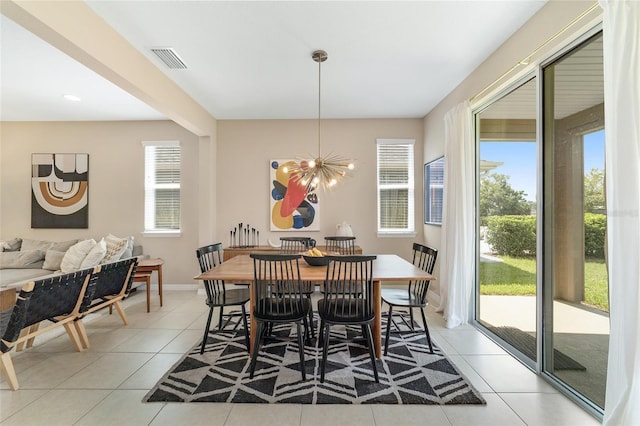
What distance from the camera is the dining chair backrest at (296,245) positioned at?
3.79 metres

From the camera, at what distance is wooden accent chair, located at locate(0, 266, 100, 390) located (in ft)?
6.86

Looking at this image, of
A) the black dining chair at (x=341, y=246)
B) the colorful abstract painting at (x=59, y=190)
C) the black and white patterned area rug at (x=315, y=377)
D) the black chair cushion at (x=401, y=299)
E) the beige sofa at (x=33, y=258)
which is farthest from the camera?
the colorful abstract painting at (x=59, y=190)

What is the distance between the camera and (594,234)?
183 cm

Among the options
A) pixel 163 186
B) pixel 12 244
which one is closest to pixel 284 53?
pixel 163 186

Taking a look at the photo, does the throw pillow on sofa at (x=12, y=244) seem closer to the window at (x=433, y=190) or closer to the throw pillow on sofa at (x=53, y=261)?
the throw pillow on sofa at (x=53, y=261)

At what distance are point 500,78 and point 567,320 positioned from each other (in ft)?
7.02

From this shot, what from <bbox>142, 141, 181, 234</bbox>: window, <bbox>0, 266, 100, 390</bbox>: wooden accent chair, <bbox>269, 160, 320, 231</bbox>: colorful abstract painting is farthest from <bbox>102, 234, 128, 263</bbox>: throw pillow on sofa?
<bbox>269, 160, 320, 231</bbox>: colorful abstract painting

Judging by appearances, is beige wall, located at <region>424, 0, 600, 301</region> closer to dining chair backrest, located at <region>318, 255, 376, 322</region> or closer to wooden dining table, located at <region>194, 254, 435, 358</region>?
wooden dining table, located at <region>194, 254, 435, 358</region>

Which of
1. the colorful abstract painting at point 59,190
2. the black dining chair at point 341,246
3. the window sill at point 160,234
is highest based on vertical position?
the colorful abstract painting at point 59,190

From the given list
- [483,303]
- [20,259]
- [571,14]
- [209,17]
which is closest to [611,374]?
[483,303]

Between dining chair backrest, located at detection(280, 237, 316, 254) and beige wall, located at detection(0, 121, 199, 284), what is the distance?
1.82m

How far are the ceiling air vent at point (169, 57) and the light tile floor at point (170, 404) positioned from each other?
291 centimetres

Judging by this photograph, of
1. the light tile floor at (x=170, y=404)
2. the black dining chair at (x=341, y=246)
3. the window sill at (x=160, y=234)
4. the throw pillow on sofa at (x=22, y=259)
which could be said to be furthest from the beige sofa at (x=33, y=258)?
the black dining chair at (x=341, y=246)

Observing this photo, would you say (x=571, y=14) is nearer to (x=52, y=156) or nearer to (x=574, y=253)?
(x=574, y=253)
